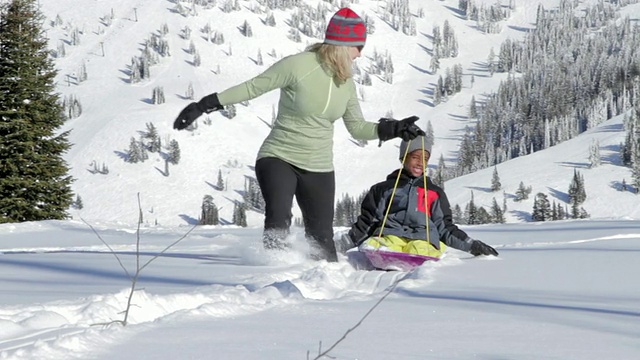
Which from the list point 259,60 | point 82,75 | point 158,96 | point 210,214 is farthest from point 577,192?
point 82,75

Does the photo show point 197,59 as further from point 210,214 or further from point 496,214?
point 210,214

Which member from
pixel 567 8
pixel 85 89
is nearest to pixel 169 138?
pixel 85 89

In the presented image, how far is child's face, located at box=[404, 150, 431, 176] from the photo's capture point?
7.11 metres

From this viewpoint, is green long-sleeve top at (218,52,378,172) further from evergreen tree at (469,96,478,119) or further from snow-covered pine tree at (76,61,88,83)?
evergreen tree at (469,96,478,119)

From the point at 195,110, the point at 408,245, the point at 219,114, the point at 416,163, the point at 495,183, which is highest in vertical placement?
the point at 219,114

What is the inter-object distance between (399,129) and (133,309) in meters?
3.51

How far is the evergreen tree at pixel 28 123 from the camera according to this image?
24.2 m

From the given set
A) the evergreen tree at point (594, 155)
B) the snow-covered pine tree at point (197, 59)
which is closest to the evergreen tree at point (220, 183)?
the snow-covered pine tree at point (197, 59)

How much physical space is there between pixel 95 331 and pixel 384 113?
13471 cm

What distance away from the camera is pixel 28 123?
81.1ft

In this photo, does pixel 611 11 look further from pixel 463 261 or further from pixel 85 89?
pixel 463 261

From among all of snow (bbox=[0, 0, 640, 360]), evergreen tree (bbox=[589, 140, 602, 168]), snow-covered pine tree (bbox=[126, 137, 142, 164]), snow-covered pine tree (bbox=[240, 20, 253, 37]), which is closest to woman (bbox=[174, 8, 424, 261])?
snow (bbox=[0, 0, 640, 360])

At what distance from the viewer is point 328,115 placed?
627 cm

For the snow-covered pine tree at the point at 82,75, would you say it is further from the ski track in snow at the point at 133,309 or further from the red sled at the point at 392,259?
the ski track in snow at the point at 133,309
